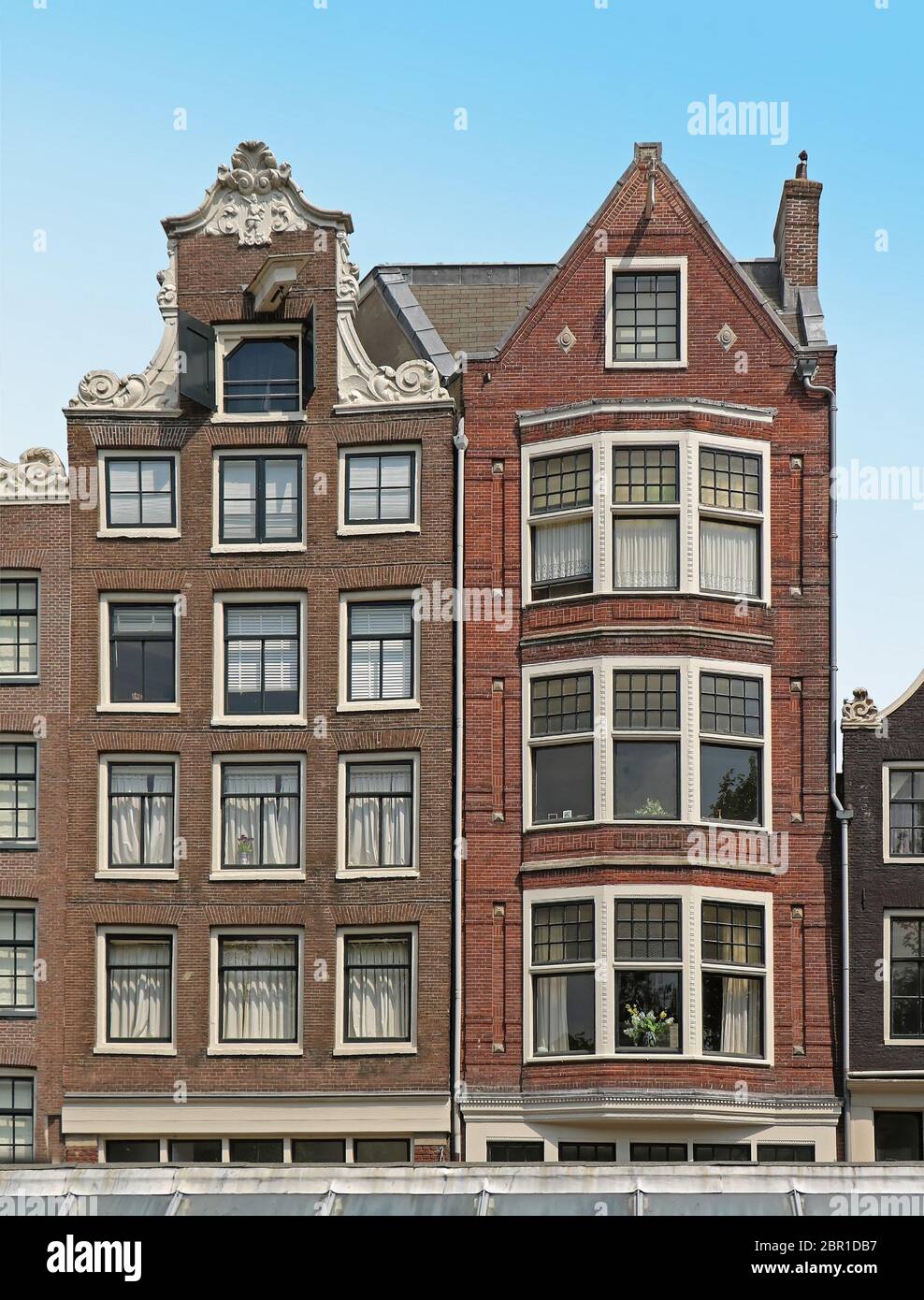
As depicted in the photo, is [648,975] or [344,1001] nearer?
[648,975]

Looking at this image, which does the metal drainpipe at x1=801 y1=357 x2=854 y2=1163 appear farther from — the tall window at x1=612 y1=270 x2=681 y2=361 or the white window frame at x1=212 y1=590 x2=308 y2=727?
the white window frame at x1=212 y1=590 x2=308 y2=727

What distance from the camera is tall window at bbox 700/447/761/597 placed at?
148 feet

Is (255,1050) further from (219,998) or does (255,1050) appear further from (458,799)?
(458,799)

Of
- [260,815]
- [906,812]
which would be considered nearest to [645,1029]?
[906,812]

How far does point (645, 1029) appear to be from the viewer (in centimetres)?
4328

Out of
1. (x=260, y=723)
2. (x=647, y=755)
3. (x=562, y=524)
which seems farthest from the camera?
(x=260, y=723)

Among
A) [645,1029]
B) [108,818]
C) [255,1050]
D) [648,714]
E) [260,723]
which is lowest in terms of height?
[255,1050]

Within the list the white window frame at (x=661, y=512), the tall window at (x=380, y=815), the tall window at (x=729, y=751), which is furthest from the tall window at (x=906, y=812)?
the tall window at (x=380, y=815)

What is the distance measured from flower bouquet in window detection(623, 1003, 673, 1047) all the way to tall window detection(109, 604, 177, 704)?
10.9 m

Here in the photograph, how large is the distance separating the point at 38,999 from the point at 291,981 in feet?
16.0

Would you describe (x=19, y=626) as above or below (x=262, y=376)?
below

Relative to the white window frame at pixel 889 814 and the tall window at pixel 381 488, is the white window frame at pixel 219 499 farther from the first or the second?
the white window frame at pixel 889 814

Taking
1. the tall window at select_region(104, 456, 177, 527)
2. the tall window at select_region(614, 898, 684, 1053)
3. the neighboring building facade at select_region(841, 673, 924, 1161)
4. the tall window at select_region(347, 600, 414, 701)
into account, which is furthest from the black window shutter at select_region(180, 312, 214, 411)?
the neighboring building facade at select_region(841, 673, 924, 1161)

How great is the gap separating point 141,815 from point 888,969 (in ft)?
48.1
